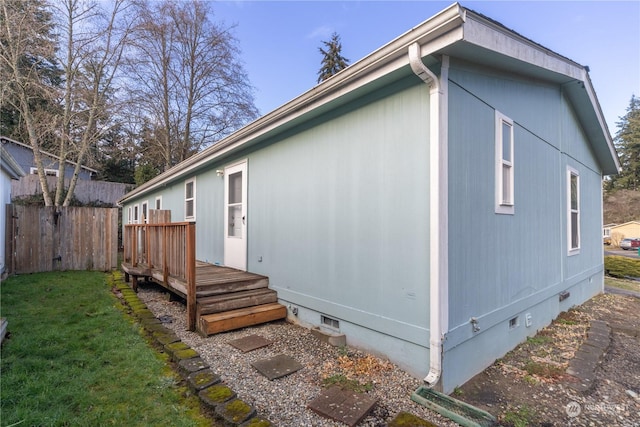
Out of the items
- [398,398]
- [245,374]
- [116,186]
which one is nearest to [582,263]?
[398,398]

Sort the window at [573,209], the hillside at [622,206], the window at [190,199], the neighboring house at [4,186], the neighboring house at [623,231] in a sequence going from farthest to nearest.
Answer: the hillside at [622,206] < the neighboring house at [623,231] < the window at [190,199] < the neighboring house at [4,186] < the window at [573,209]

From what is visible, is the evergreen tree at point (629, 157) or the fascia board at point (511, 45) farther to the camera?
the evergreen tree at point (629, 157)

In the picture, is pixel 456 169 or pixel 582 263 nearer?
pixel 456 169

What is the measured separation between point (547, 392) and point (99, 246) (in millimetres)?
10282

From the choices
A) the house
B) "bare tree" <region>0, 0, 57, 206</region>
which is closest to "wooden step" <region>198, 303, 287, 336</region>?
the house

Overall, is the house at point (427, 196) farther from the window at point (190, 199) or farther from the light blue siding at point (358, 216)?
the window at point (190, 199)

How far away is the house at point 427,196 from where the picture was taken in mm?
2762

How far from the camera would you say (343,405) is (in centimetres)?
237

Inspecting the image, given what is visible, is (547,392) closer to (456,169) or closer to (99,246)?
(456,169)

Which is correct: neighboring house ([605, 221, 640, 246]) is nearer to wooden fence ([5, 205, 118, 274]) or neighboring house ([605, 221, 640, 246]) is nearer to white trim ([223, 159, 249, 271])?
white trim ([223, 159, 249, 271])

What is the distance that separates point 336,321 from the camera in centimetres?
375

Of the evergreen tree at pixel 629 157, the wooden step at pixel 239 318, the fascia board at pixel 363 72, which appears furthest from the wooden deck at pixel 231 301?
the evergreen tree at pixel 629 157

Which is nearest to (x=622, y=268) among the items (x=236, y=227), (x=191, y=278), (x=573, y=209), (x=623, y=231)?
(x=573, y=209)
